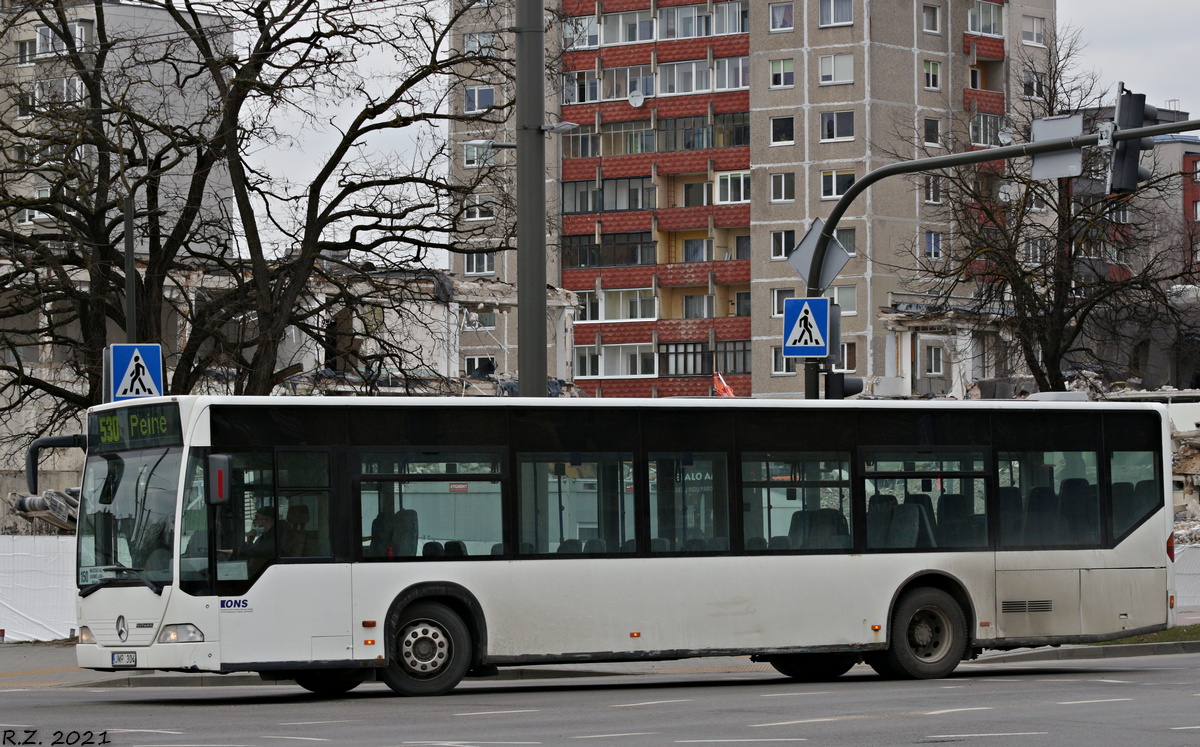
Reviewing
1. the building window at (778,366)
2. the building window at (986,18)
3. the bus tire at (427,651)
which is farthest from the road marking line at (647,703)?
the building window at (986,18)

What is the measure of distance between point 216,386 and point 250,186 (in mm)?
15608

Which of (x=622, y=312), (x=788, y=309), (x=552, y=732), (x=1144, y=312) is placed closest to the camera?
(x=552, y=732)

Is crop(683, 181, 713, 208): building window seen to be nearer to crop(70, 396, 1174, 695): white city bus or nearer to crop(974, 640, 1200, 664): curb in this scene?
crop(974, 640, 1200, 664): curb

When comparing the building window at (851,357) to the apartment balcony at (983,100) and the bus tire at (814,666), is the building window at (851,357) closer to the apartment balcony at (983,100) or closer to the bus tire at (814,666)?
the apartment balcony at (983,100)

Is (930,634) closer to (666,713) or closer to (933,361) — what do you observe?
(666,713)

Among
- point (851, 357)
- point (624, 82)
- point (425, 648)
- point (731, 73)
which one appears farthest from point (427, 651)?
point (624, 82)

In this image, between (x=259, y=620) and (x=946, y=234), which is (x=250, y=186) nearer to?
(x=259, y=620)

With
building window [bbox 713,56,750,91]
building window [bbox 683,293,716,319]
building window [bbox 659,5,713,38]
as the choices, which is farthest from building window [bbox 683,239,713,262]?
building window [bbox 659,5,713,38]

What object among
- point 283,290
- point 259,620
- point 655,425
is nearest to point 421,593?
point 259,620

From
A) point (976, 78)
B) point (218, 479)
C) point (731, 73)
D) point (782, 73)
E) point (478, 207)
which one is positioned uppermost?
point (731, 73)

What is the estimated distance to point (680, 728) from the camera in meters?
13.5

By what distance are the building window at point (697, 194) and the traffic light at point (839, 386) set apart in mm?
63655

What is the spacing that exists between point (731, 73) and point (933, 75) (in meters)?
9.39

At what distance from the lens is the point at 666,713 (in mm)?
14953
